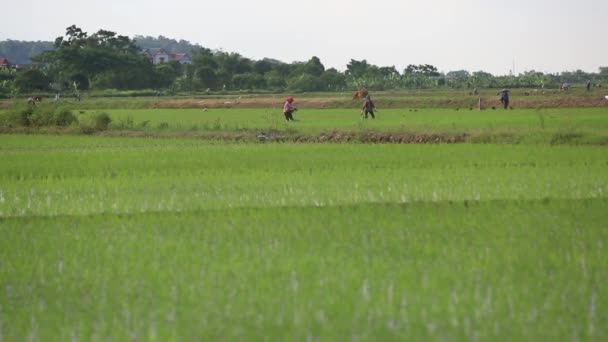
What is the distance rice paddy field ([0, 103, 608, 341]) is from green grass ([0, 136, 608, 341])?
0.06ft

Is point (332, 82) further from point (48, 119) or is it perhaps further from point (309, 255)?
point (309, 255)

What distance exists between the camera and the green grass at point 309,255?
4.88 metres

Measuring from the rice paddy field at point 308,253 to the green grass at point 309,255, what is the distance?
0.7 inches

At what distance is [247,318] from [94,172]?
9082 mm

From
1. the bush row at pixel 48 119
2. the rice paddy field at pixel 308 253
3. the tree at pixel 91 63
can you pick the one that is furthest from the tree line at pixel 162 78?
the rice paddy field at pixel 308 253

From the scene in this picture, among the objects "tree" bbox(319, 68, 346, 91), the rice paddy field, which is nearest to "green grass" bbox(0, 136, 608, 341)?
the rice paddy field

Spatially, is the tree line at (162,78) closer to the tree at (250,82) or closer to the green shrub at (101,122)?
the tree at (250,82)

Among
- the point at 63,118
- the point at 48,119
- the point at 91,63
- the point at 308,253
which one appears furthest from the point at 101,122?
the point at 91,63

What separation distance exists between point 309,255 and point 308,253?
0.10 metres

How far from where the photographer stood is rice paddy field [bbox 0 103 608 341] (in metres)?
4.89

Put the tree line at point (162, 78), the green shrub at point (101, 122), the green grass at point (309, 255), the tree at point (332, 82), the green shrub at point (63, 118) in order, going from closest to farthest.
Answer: the green grass at point (309, 255), the green shrub at point (101, 122), the green shrub at point (63, 118), the tree line at point (162, 78), the tree at point (332, 82)

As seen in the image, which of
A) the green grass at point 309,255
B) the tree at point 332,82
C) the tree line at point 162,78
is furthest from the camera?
the tree at point 332,82

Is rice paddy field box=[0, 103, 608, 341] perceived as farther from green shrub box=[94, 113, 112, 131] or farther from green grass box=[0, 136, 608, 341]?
green shrub box=[94, 113, 112, 131]

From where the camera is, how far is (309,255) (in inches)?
259
